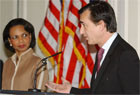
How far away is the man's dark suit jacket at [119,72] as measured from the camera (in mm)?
2184

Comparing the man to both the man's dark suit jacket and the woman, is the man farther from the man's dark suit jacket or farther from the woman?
the woman

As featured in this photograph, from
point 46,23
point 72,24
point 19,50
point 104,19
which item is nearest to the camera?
point 104,19

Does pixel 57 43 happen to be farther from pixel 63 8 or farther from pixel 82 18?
pixel 82 18

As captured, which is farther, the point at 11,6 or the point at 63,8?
the point at 11,6

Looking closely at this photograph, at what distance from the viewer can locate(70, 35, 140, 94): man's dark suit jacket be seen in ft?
7.16

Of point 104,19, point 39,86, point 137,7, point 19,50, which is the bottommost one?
point 39,86

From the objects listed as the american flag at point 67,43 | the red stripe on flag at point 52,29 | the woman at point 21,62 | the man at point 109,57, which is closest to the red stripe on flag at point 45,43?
the american flag at point 67,43

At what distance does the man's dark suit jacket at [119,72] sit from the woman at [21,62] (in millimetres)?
1140

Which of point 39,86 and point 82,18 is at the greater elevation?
point 82,18

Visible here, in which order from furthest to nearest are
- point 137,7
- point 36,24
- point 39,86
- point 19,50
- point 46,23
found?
1. point 36,24
2. point 46,23
3. point 137,7
4. point 19,50
5. point 39,86

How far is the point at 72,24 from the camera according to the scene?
4273 mm

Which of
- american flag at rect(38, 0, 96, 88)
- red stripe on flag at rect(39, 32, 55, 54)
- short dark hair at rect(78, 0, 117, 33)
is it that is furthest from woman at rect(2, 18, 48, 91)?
short dark hair at rect(78, 0, 117, 33)

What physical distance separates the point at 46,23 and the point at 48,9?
0.22 m

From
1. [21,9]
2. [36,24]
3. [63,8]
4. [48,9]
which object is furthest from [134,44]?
[21,9]
